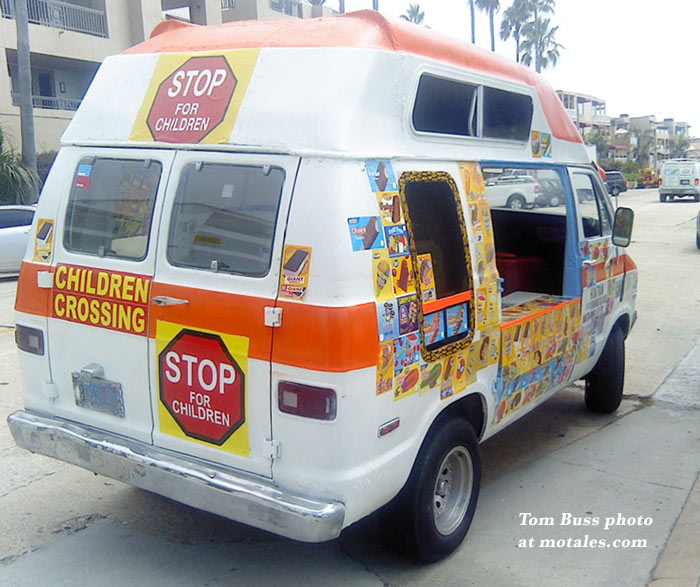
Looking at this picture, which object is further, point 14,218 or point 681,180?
point 681,180

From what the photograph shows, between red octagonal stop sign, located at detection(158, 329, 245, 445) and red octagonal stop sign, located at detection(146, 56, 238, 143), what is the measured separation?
36.9 inches

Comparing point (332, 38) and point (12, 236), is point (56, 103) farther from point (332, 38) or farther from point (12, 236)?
point (332, 38)

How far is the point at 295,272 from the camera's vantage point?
305cm

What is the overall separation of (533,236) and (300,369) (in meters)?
3.48

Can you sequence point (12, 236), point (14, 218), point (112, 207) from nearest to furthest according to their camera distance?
point (112, 207) < point (12, 236) < point (14, 218)

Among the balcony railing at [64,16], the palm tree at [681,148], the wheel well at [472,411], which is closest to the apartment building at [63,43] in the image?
the balcony railing at [64,16]

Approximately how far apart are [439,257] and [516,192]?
2.32 meters

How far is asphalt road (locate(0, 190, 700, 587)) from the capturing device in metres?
3.64

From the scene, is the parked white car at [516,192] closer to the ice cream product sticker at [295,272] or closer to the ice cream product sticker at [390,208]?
the ice cream product sticker at [390,208]

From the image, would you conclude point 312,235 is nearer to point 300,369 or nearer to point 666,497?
point 300,369

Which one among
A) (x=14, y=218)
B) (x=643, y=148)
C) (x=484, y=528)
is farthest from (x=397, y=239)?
(x=643, y=148)

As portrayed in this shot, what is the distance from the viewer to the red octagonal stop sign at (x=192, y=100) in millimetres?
3396

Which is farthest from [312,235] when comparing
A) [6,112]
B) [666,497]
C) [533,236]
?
[6,112]

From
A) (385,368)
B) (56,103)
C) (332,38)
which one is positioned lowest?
(385,368)
